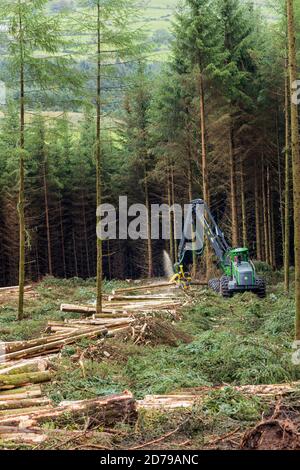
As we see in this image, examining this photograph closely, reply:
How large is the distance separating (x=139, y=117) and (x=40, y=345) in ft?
78.0

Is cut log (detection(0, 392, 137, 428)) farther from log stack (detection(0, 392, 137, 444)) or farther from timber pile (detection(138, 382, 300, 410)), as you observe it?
timber pile (detection(138, 382, 300, 410))

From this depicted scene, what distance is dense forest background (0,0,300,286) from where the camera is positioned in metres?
16.6

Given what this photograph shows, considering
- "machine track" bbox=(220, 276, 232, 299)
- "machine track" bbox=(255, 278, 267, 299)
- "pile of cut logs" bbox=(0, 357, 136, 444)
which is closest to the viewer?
"pile of cut logs" bbox=(0, 357, 136, 444)

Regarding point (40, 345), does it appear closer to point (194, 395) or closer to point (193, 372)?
point (193, 372)

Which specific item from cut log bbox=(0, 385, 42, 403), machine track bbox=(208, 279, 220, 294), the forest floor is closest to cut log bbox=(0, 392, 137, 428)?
the forest floor

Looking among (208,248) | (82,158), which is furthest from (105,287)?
(82,158)

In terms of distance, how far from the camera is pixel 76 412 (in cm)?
761

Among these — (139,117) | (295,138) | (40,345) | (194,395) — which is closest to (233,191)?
(139,117)

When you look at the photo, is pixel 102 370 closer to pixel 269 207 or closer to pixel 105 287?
pixel 105 287

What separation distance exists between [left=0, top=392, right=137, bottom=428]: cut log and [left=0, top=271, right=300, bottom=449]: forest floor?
6.2 inches

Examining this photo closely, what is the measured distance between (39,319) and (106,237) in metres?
24.0

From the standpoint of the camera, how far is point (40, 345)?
40.9ft

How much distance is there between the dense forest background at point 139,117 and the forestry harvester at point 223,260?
1.53 metres

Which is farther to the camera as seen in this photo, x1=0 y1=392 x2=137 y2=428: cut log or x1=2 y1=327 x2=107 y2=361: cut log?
x1=2 y1=327 x2=107 y2=361: cut log
